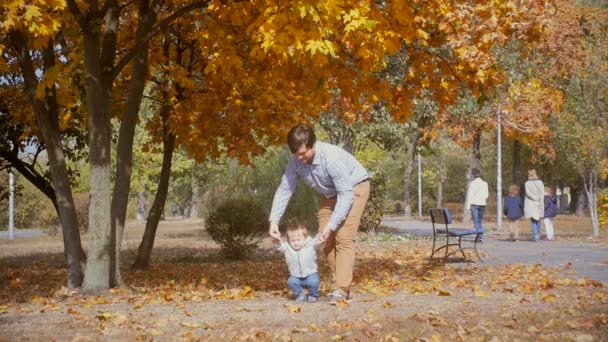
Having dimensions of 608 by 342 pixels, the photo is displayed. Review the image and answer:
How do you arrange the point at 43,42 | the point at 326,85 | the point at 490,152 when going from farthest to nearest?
the point at 490,152, the point at 326,85, the point at 43,42

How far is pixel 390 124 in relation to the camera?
95.9 feet

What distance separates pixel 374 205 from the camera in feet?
85.1

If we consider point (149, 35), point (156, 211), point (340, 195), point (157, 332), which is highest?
point (149, 35)

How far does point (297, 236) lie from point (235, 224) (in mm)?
9292

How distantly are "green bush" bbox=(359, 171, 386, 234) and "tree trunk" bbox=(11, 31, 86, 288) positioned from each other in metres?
15.2

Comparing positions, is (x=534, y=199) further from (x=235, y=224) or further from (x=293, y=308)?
(x=293, y=308)

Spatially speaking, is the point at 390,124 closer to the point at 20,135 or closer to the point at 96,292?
the point at 20,135

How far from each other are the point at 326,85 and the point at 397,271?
3.61 metres


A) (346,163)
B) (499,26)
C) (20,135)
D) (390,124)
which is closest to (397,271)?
(499,26)

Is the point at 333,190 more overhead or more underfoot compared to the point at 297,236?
more overhead

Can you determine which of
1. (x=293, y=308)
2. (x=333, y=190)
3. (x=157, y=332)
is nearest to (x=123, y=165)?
(x=333, y=190)

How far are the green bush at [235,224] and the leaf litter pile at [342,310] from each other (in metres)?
4.21

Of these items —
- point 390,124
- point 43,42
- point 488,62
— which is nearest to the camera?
point 43,42

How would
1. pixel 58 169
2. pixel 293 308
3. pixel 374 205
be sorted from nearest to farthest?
1. pixel 293 308
2. pixel 58 169
3. pixel 374 205
